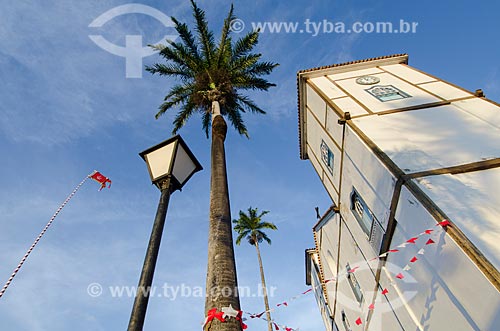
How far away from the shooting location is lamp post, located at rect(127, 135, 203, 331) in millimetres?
2836

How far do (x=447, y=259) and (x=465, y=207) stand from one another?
1.22 metres

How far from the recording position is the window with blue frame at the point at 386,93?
1177 centimetres

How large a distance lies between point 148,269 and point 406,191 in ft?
21.9

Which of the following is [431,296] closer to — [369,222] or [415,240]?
[415,240]

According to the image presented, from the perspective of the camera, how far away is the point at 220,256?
199 inches

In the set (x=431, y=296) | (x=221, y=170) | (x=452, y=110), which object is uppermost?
(x=452, y=110)

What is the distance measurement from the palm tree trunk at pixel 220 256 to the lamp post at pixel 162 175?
1550mm

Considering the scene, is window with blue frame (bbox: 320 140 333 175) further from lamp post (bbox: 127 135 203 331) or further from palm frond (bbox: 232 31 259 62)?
lamp post (bbox: 127 135 203 331)

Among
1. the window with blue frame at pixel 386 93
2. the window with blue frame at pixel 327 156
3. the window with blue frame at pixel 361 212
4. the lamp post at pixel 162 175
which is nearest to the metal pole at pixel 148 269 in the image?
the lamp post at pixel 162 175

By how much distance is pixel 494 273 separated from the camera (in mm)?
4809

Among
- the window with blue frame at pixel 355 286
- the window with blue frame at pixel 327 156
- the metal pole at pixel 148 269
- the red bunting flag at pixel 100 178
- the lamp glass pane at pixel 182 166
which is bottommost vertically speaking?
the metal pole at pixel 148 269

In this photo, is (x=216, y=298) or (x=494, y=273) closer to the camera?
(x=216, y=298)

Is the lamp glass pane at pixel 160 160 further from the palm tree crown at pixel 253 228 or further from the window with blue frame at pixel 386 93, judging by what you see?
the palm tree crown at pixel 253 228

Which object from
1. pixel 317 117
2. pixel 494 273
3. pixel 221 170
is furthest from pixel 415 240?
pixel 317 117
